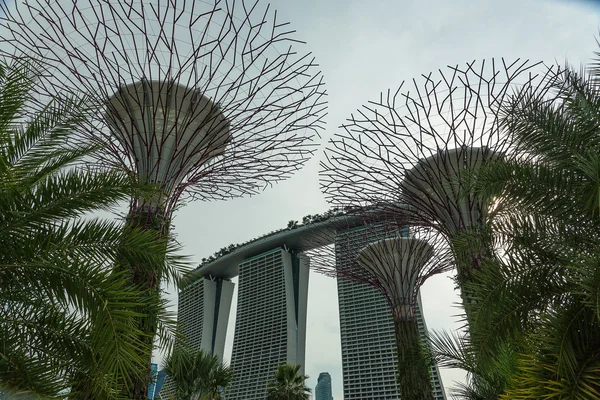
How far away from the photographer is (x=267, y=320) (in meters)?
Result: 61.3

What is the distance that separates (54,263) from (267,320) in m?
58.9

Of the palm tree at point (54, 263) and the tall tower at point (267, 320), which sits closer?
the palm tree at point (54, 263)

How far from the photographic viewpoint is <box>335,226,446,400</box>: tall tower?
174ft

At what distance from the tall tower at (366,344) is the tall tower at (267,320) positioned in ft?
18.2

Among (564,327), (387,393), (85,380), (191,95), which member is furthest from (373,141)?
(387,393)

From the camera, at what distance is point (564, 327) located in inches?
189

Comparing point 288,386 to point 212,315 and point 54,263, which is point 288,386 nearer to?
point 54,263

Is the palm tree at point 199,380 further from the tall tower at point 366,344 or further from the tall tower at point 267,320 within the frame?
the tall tower at point 267,320

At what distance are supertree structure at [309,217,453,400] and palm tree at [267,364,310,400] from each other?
8553 mm

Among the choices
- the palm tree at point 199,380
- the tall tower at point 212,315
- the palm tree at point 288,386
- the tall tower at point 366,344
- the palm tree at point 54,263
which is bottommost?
the palm tree at point 54,263

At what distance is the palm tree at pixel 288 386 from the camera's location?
23.1 metres

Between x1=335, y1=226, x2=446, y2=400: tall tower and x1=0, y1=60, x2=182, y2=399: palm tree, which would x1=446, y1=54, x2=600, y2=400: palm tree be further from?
x1=335, y1=226, x2=446, y2=400: tall tower

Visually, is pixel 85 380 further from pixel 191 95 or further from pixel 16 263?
pixel 191 95

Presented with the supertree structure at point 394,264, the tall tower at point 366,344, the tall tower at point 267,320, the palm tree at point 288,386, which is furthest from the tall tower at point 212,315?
the supertree structure at point 394,264
